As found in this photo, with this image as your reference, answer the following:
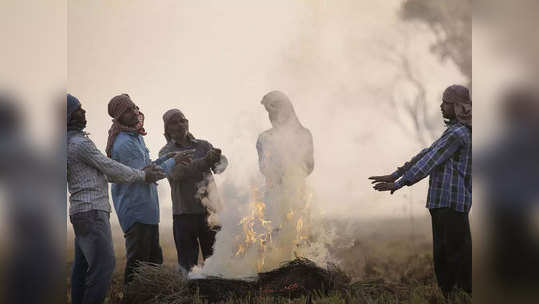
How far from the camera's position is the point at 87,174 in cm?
499

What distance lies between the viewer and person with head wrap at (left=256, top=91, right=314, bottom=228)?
5.36 metres

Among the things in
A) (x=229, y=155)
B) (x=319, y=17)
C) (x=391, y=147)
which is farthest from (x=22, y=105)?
(x=391, y=147)

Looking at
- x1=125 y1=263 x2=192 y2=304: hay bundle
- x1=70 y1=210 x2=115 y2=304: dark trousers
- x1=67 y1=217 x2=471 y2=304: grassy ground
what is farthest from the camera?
x1=67 y1=217 x2=471 y2=304: grassy ground

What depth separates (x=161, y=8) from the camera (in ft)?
18.2

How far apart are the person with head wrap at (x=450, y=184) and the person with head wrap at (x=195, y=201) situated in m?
1.39

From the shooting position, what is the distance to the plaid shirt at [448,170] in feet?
17.0

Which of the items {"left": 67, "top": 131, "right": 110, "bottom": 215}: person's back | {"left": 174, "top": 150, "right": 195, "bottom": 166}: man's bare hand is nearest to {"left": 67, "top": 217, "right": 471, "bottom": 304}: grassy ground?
{"left": 67, "top": 131, "right": 110, "bottom": 215}: person's back

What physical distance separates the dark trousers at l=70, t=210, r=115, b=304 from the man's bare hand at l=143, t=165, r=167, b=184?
0.43m

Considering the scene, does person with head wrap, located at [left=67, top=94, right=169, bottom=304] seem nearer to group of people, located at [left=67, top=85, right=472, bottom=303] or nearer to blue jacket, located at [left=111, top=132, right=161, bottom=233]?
group of people, located at [left=67, top=85, right=472, bottom=303]

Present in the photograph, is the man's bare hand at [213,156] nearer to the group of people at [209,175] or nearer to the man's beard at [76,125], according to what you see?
the group of people at [209,175]

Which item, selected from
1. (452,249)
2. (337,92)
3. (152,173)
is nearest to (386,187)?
(452,249)

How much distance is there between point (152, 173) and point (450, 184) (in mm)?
2444

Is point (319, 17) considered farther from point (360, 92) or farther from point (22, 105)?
point (22, 105)

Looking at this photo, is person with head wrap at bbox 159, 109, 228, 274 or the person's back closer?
the person's back
